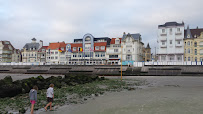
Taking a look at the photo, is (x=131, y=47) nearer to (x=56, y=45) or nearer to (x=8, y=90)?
(x=56, y=45)

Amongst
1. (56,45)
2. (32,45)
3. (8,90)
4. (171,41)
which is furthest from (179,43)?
(32,45)

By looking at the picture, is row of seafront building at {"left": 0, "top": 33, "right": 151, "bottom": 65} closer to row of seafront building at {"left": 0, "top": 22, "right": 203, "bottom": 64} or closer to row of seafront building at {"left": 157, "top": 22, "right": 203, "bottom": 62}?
row of seafront building at {"left": 0, "top": 22, "right": 203, "bottom": 64}

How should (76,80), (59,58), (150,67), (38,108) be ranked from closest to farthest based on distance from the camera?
(38,108) → (76,80) → (150,67) → (59,58)

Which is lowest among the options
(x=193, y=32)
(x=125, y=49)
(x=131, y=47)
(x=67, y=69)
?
(x=67, y=69)

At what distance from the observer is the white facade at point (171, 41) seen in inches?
3078

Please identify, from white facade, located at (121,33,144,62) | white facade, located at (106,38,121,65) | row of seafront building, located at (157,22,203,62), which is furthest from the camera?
white facade, located at (106,38,121,65)

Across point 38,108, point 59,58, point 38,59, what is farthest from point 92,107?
point 38,59

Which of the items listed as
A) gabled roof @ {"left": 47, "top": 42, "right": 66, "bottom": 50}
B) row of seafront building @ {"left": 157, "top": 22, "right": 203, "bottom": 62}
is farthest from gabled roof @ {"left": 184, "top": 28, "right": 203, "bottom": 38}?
gabled roof @ {"left": 47, "top": 42, "right": 66, "bottom": 50}

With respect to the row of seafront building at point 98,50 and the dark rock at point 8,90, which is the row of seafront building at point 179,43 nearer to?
the row of seafront building at point 98,50

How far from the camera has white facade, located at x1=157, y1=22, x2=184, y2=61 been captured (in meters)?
78.2

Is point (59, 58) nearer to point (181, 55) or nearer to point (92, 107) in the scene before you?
point (181, 55)

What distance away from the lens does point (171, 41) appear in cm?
7981

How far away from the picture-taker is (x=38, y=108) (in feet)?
46.5

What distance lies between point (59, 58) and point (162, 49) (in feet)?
191
